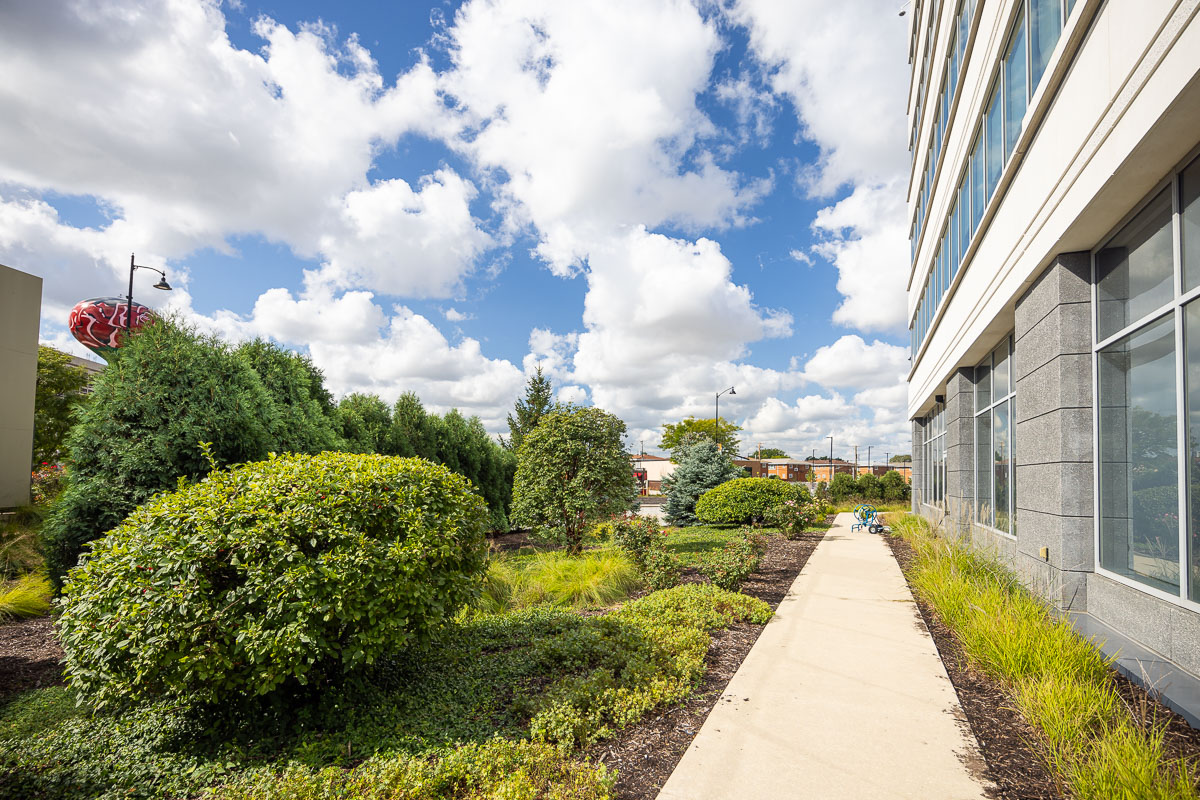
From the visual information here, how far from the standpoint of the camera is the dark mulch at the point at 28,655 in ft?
17.1

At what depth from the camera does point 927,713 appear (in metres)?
4.30

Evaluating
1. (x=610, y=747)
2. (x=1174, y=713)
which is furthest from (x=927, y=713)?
(x=610, y=747)

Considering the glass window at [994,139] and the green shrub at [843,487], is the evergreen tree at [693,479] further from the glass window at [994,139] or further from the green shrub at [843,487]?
the green shrub at [843,487]

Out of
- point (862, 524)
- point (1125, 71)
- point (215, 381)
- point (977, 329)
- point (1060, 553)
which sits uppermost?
point (1125, 71)

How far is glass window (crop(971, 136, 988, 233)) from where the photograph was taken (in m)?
9.92

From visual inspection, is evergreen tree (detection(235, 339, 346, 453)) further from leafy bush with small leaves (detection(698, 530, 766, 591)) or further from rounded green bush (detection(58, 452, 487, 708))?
leafy bush with small leaves (detection(698, 530, 766, 591))

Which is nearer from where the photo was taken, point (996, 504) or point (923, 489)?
point (996, 504)

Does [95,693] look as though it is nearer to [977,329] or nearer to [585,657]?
[585,657]

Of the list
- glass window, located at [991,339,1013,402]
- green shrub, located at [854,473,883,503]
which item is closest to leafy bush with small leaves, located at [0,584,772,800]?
glass window, located at [991,339,1013,402]

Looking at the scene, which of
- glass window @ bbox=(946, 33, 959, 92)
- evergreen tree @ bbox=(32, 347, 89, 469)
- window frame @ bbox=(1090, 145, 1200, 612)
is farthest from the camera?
evergreen tree @ bbox=(32, 347, 89, 469)

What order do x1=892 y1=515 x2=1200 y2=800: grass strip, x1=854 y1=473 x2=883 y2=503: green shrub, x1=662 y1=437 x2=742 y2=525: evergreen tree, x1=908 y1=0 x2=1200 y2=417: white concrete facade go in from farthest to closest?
x1=854 y1=473 x2=883 y2=503: green shrub → x1=662 y1=437 x2=742 y2=525: evergreen tree → x1=908 y1=0 x2=1200 y2=417: white concrete facade → x1=892 y1=515 x2=1200 y2=800: grass strip

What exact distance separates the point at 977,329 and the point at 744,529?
5.17 meters

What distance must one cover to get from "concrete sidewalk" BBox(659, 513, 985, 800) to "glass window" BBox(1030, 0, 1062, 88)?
6.56 m

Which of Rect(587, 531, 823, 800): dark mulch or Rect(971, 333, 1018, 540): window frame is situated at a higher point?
Rect(971, 333, 1018, 540): window frame
